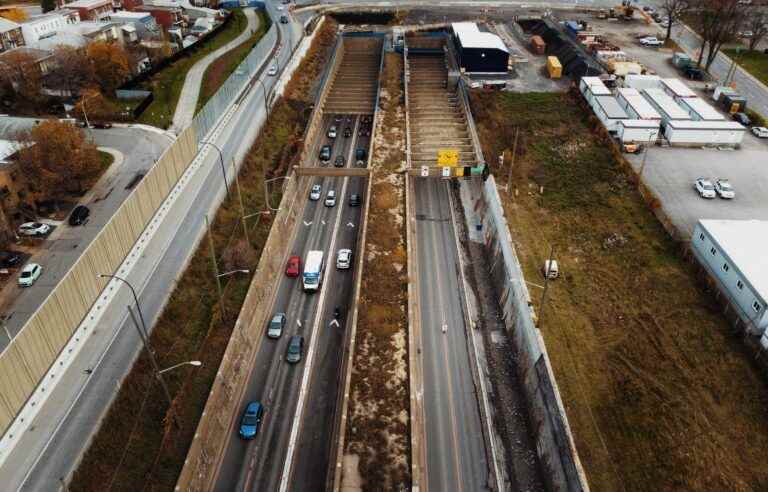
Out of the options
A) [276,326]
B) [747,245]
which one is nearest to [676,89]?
[747,245]

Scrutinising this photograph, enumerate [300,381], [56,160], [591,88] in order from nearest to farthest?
[300,381] < [56,160] < [591,88]

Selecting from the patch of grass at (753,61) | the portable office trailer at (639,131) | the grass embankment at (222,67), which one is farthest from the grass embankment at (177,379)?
the patch of grass at (753,61)

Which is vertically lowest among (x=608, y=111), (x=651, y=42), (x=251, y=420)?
(x=251, y=420)

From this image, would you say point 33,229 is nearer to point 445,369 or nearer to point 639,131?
point 445,369

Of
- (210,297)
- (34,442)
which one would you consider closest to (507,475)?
(210,297)

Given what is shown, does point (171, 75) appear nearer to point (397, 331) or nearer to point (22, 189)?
point (22, 189)

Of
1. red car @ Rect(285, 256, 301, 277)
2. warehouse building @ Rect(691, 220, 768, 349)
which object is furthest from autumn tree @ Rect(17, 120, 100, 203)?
warehouse building @ Rect(691, 220, 768, 349)
